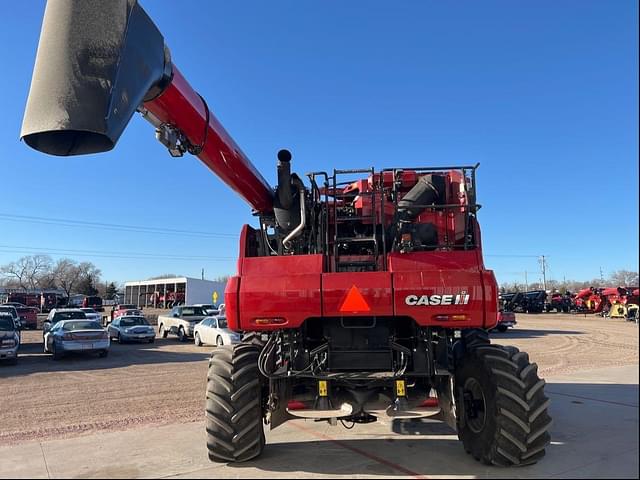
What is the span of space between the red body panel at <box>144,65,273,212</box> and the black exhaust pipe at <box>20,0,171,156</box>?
722 millimetres

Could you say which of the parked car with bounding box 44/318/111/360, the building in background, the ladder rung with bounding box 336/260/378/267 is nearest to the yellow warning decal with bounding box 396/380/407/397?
the ladder rung with bounding box 336/260/378/267

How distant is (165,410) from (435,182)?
→ 6.02 metres

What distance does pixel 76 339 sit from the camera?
54.2 ft

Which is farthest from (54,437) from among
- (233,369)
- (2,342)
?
(2,342)

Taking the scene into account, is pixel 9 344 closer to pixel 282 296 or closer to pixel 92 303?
pixel 282 296

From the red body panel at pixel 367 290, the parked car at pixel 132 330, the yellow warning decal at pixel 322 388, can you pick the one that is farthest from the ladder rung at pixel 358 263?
the parked car at pixel 132 330

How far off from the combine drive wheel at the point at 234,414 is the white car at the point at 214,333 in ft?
43.1

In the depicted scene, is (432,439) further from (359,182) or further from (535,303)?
(535,303)

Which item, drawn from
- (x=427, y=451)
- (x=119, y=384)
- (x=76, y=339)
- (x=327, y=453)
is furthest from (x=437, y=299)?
(x=76, y=339)

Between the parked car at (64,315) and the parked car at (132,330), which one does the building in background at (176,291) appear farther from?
the parked car at (64,315)

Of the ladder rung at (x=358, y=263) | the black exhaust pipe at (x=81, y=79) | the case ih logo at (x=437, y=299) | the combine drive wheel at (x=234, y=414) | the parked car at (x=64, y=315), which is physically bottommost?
the combine drive wheel at (x=234, y=414)

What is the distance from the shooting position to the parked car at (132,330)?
2292 centimetres

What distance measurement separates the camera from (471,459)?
5430 mm

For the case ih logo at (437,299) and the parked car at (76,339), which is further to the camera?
the parked car at (76,339)
